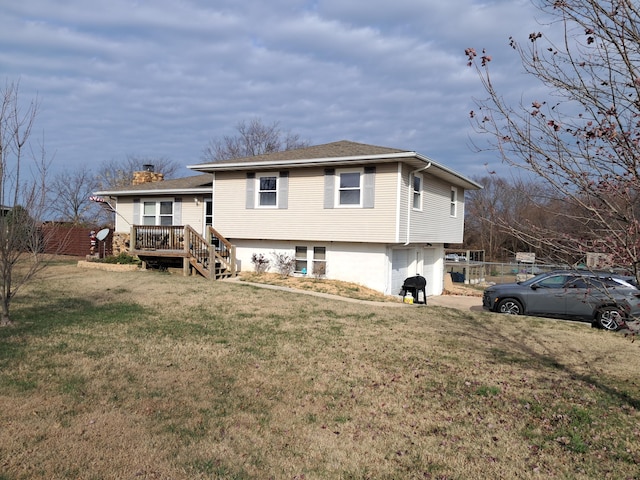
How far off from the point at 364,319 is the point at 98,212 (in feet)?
122

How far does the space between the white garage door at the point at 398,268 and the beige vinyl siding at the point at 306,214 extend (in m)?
1.79

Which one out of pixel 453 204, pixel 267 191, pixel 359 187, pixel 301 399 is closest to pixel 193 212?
pixel 267 191

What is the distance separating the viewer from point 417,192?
637 inches

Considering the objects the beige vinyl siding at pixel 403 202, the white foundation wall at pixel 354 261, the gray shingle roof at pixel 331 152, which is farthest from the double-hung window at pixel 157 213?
the beige vinyl siding at pixel 403 202

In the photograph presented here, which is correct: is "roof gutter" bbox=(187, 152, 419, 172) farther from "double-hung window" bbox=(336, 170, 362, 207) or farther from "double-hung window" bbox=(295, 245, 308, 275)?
"double-hung window" bbox=(295, 245, 308, 275)

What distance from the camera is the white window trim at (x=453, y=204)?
19.7 m

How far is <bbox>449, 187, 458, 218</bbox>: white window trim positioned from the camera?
776 inches

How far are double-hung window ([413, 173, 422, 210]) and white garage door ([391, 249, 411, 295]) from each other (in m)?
1.76

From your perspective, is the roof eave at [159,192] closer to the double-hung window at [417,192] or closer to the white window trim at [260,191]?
the white window trim at [260,191]

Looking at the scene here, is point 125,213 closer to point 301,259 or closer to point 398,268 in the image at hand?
point 301,259

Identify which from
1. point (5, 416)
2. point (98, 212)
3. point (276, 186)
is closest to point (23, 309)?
point (5, 416)

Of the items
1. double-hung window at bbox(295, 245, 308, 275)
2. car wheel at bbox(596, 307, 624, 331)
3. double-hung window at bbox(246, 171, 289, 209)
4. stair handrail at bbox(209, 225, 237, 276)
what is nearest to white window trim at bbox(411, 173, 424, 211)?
double-hung window at bbox(295, 245, 308, 275)

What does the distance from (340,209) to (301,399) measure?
419 inches

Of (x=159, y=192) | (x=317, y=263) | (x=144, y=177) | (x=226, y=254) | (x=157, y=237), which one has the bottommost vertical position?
(x=317, y=263)
